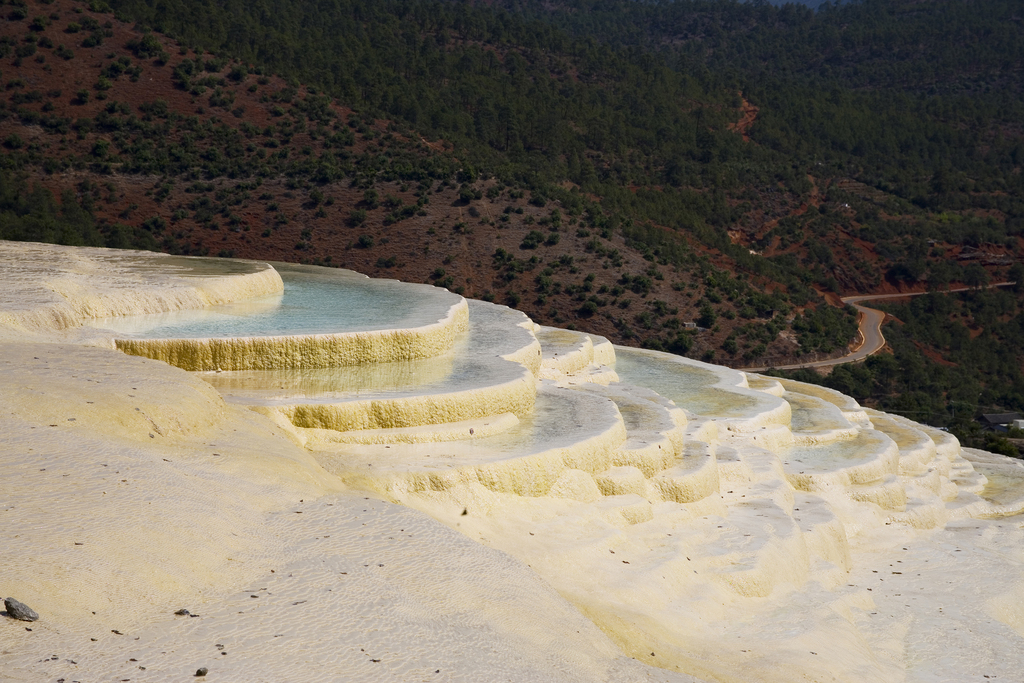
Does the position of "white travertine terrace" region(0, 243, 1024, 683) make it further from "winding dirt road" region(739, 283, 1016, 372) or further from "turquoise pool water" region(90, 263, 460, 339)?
"winding dirt road" region(739, 283, 1016, 372)

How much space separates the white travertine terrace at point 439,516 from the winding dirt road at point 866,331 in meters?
23.4

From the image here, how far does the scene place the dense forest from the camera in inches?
1738

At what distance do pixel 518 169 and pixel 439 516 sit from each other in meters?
43.0

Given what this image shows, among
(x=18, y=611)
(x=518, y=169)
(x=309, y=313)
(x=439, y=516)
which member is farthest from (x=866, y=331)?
(x=18, y=611)

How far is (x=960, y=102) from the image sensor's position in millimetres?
96875

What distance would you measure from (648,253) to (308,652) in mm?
41080

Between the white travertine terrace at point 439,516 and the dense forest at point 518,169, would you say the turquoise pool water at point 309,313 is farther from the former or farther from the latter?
the dense forest at point 518,169

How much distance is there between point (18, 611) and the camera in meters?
7.04

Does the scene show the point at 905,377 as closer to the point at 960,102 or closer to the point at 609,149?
the point at 609,149

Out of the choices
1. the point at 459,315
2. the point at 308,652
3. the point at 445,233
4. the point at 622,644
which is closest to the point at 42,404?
the point at 308,652

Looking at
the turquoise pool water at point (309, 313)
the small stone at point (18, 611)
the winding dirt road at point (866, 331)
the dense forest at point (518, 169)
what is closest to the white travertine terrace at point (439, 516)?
the small stone at point (18, 611)

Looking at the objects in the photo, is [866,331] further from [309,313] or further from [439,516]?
[439,516]

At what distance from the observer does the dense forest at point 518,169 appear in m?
44.2

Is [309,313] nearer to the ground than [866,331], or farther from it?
farther from it
